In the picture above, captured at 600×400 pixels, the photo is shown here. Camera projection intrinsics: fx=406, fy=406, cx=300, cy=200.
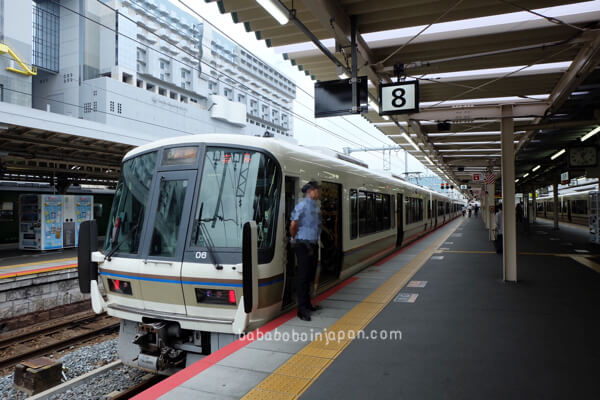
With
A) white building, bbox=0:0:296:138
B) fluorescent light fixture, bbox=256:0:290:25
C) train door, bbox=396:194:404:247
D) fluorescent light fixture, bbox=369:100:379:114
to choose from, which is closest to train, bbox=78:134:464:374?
fluorescent light fixture, bbox=256:0:290:25

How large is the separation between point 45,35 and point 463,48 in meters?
53.6

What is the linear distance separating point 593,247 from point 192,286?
Answer: 1481cm

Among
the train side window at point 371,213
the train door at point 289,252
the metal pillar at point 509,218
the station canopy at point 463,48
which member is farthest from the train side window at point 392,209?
the train door at point 289,252

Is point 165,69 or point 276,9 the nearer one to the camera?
point 276,9

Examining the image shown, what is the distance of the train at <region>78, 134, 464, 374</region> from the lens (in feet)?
14.5

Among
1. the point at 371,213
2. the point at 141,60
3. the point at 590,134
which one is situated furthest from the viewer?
the point at 141,60

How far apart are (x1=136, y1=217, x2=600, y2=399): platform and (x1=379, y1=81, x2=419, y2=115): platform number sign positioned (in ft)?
10.3

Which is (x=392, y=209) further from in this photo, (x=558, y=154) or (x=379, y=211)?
(x=558, y=154)

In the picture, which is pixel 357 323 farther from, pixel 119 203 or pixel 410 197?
pixel 410 197

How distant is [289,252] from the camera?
211 inches

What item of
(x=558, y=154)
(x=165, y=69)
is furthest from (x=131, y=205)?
(x=165, y=69)

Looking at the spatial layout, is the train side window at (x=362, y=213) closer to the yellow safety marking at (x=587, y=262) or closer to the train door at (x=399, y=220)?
the train door at (x=399, y=220)

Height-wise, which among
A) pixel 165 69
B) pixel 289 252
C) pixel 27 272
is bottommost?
pixel 27 272

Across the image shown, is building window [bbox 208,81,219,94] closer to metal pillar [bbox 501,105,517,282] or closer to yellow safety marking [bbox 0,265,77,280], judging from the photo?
yellow safety marking [bbox 0,265,77,280]
